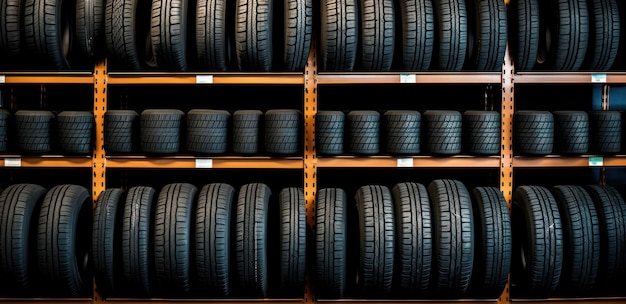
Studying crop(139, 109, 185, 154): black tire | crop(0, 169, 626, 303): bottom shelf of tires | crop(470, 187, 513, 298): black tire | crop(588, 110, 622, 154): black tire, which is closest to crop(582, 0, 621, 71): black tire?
crop(588, 110, 622, 154): black tire

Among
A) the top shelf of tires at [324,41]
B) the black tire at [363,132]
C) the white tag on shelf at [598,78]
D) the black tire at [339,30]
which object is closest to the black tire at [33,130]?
the top shelf of tires at [324,41]

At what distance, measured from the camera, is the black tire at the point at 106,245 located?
271cm

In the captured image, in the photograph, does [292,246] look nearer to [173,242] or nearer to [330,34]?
[173,242]

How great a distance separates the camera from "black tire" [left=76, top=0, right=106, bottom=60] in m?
2.89

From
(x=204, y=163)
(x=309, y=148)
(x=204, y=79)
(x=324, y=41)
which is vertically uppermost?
(x=324, y=41)

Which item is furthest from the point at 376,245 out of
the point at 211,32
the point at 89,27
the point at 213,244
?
the point at 89,27

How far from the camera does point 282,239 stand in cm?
272

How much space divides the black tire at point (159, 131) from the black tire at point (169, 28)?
1.26 feet

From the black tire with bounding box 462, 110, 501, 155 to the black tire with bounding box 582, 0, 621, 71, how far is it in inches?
31.6

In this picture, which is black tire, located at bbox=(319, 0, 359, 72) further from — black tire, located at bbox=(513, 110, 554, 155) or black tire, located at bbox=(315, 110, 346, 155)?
black tire, located at bbox=(513, 110, 554, 155)

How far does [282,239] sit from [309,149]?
2.15 feet

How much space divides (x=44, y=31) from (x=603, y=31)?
12.1ft

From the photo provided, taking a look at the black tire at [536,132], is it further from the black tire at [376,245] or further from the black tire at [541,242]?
the black tire at [376,245]

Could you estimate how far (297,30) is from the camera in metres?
2.78
